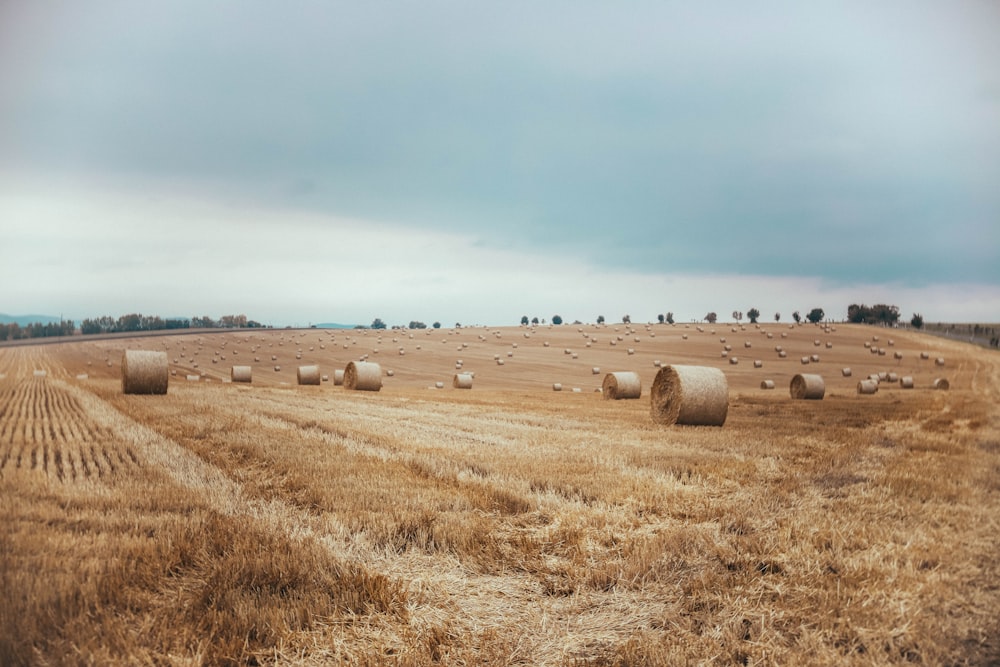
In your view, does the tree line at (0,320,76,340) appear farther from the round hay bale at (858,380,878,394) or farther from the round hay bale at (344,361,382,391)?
the round hay bale at (858,380,878,394)

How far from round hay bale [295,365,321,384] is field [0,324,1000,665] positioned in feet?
77.3

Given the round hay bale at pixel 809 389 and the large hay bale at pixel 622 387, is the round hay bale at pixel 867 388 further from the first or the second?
the large hay bale at pixel 622 387

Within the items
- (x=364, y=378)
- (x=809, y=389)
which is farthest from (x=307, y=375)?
(x=809, y=389)

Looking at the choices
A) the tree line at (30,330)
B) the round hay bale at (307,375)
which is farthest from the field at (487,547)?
the round hay bale at (307,375)

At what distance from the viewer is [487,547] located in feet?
17.1

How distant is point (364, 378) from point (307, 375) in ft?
24.8

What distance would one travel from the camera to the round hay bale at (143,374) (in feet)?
66.2

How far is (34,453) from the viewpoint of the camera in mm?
7469

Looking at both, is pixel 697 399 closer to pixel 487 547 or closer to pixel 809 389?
pixel 487 547

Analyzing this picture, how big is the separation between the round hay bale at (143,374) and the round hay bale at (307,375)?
14.7 m

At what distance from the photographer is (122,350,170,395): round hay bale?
20172 mm

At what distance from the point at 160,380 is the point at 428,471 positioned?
1624cm

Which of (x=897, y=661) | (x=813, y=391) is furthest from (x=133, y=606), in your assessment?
(x=813, y=391)

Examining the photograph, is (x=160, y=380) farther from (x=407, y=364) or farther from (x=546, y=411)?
(x=407, y=364)
